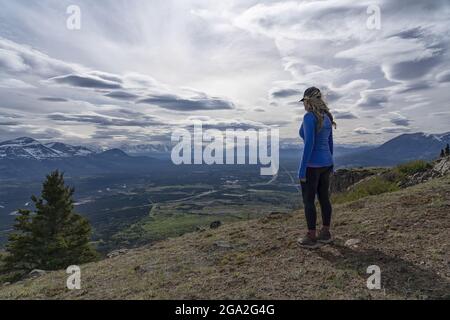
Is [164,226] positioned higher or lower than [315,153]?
lower

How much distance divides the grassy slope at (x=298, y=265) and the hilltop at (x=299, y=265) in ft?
0.06

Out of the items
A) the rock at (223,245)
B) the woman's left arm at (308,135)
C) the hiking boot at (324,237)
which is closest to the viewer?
the woman's left arm at (308,135)

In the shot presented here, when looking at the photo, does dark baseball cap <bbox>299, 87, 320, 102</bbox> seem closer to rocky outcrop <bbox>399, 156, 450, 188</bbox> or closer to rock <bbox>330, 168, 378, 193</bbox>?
rocky outcrop <bbox>399, 156, 450, 188</bbox>

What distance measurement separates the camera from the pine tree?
26.3 m

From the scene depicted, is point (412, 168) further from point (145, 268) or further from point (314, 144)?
point (145, 268)

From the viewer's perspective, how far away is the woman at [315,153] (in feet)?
26.1

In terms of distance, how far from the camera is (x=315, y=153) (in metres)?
8.13

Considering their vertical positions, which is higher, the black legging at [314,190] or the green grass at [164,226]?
the black legging at [314,190]

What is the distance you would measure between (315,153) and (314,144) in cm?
23

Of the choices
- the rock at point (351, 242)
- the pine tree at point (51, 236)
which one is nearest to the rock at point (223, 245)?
the rock at point (351, 242)

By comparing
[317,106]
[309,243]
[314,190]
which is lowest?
[309,243]

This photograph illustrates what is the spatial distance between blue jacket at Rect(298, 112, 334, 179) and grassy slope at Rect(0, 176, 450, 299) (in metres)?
2.33

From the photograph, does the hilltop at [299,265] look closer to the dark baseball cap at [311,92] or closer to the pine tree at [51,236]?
the dark baseball cap at [311,92]

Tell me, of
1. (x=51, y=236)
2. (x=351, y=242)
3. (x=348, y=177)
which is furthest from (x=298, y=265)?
(x=51, y=236)
